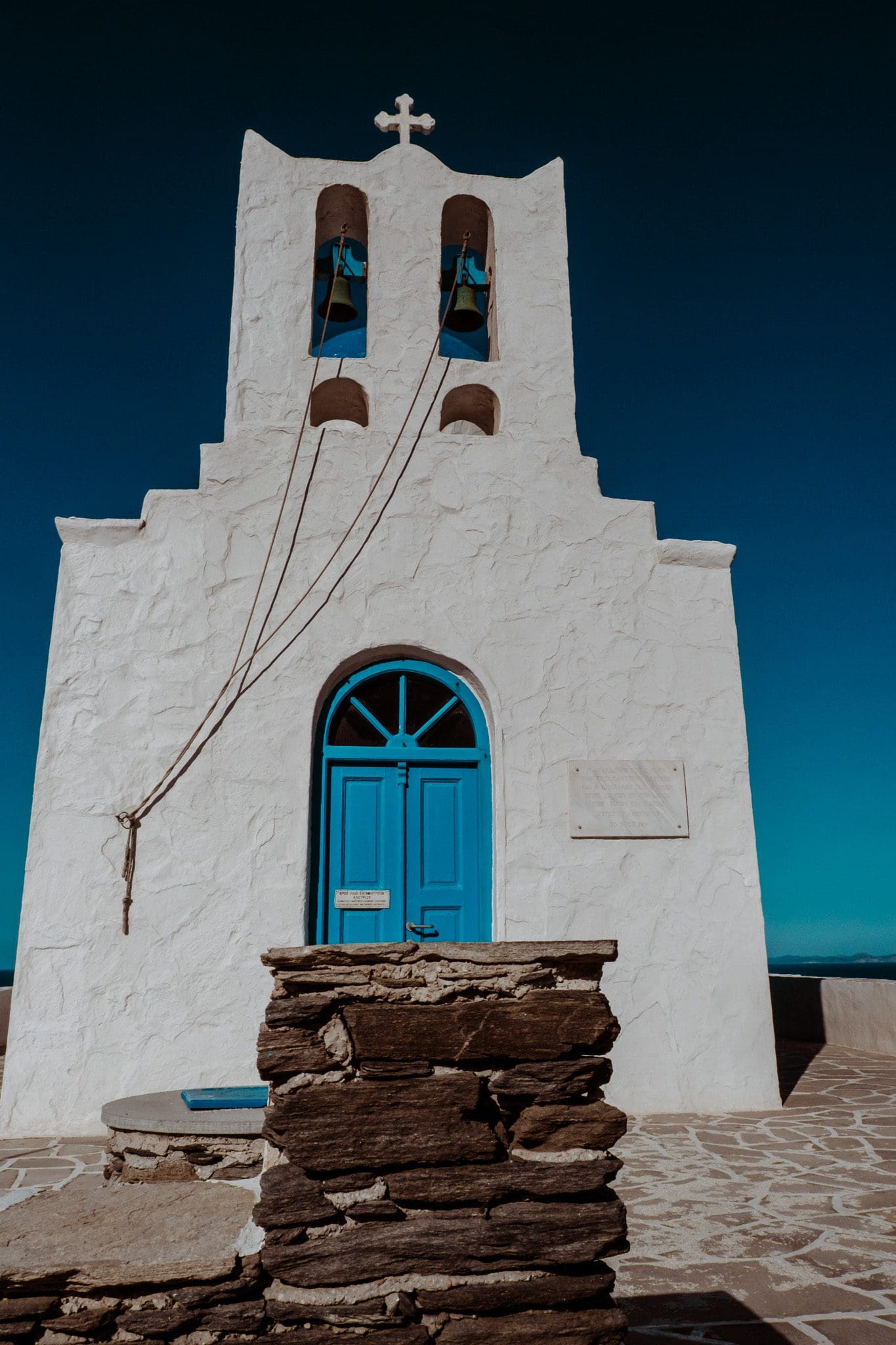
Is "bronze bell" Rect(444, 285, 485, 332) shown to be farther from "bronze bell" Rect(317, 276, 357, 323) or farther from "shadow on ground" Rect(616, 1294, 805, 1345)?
"shadow on ground" Rect(616, 1294, 805, 1345)

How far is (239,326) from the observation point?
742cm

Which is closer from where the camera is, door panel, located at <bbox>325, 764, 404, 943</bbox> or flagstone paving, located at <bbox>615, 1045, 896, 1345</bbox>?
flagstone paving, located at <bbox>615, 1045, 896, 1345</bbox>

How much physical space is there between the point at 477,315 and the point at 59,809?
4.92 metres

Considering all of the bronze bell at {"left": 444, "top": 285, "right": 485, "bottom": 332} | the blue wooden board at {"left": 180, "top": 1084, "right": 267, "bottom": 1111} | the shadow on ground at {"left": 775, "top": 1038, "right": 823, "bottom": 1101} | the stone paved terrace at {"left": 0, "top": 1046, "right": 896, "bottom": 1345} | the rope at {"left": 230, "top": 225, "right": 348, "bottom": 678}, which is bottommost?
the stone paved terrace at {"left": 0, "top": 1046, "right": 896, "bottom": 1345}

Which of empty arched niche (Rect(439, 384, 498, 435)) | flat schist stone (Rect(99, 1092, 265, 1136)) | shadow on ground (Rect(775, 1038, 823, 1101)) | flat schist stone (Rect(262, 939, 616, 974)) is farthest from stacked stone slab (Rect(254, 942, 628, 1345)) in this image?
empty arched niche (Rect(439, 384, 498, 435))

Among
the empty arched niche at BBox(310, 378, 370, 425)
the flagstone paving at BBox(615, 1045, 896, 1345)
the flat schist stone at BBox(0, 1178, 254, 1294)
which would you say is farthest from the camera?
the empty arched niche at BBox(310, 378, 370, 425)

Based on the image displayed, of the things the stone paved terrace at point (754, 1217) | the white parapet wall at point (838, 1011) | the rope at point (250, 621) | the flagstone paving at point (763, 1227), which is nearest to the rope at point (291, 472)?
the rope at point (250, 621)

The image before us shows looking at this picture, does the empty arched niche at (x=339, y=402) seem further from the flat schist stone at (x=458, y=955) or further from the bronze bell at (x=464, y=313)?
the flat schist stone at (x=458, y=955)

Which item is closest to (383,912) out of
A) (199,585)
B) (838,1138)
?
(199,585)

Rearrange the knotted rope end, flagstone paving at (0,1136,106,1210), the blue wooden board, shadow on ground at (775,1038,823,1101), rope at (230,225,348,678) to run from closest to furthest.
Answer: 1. the blue wooden board
2. flagstone paving at (0,1136,106,1210)
3. the knotted rope end
4. rope at (230,225,348,678)
5. shadow on ground at (775,1038,823,1101)

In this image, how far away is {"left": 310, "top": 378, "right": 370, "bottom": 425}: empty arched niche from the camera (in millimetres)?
7426

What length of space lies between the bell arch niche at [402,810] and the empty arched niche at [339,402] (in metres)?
2.27

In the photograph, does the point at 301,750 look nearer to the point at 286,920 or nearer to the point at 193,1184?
the point at 286,920

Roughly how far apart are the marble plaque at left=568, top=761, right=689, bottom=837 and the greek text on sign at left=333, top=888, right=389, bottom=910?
4.33 feet
